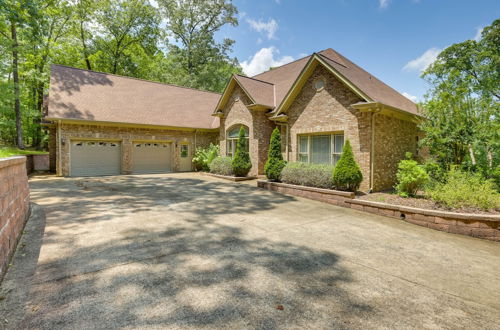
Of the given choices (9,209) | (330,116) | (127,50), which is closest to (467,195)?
(330,116)

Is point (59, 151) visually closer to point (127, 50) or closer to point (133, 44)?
point (127, 50)

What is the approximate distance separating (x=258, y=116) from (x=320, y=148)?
432 centimetres

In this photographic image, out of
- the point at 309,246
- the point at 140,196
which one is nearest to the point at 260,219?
the point at 309,246

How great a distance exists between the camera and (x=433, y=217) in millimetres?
6391

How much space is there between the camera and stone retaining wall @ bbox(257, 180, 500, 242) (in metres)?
5.73

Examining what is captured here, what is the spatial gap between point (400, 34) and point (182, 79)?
73.5 ft

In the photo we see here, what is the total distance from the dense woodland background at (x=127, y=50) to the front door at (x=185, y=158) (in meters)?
10.6

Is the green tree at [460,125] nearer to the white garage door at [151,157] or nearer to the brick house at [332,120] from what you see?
the brick house at [332,120]

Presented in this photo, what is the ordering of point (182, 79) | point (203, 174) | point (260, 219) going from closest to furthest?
point (260, 219) → point (203, 174) → point (182, 79)

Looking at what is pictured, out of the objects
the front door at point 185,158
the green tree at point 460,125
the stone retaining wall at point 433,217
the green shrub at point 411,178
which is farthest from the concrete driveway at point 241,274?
the front door at point 185,158

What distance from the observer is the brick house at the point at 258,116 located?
10.0 meters

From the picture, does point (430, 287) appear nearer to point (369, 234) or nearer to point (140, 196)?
point (369, 234)

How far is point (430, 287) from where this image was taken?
3.43 m

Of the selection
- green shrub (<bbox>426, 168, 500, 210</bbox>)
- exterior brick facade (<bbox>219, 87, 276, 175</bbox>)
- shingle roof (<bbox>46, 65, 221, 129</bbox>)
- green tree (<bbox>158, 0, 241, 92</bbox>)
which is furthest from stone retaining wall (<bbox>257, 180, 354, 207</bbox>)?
green tree (<bbox>158, 0, 241, 92</bbox>)
